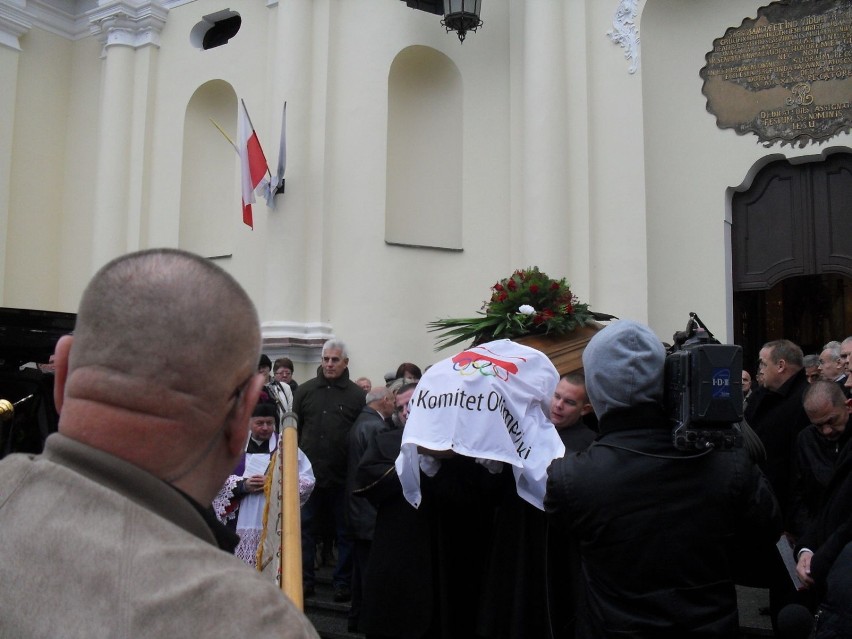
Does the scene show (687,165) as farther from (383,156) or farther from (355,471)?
(355,471)

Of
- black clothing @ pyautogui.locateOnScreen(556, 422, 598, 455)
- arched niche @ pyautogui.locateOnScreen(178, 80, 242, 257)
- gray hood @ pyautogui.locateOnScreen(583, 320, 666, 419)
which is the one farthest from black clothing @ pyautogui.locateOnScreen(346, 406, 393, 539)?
arched niche @ pyautogui.locateOnScreen(178, 80, 242, 257)

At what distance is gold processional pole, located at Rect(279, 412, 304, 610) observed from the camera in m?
2.06

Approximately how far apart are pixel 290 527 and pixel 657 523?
1104 mm

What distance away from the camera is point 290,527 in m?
2.29

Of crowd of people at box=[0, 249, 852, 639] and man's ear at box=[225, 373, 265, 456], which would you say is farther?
man's ear at box=[225, 373, 265, 456]

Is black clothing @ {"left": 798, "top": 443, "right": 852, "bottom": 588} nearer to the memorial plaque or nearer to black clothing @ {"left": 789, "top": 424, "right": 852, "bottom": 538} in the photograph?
black clothing @ {"left": 789, "top": 424, "right": 852, "bottom": 538}

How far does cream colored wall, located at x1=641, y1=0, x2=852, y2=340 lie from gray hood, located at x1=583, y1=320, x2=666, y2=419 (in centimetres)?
739

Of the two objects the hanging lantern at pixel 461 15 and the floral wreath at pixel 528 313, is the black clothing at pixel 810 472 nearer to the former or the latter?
the floral wreath at pixel 528 313

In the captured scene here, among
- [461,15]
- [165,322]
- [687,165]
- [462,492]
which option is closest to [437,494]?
[462,492]

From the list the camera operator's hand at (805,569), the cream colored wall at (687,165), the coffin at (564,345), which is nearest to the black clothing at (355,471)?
the coffin at (564,345)

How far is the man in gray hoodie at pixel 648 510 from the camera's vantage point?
104 inches

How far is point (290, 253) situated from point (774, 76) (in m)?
5.86

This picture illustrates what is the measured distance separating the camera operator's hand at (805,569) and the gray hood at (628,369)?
1.59 metres

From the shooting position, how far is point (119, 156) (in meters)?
13.2
